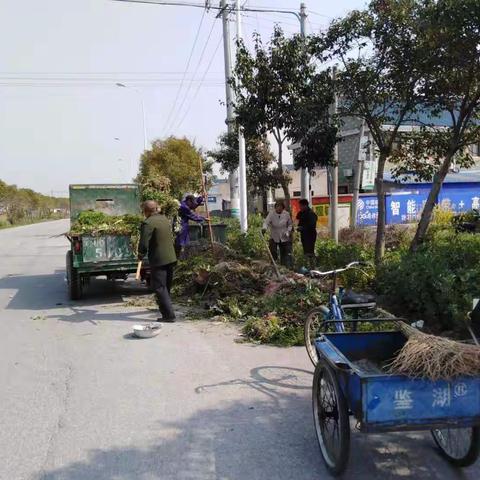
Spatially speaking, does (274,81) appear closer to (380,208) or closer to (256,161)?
(380,208)

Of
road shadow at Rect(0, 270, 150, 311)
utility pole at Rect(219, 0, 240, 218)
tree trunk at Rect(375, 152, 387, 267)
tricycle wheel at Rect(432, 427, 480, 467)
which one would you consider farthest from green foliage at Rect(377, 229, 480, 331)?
utility pole at Rect(219, 0, 240, 218)

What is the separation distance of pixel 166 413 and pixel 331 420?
165cm

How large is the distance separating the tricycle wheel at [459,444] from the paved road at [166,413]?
0.26 feet

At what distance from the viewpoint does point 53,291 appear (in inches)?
477

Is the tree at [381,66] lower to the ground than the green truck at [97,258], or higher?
higher

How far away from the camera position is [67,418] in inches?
187

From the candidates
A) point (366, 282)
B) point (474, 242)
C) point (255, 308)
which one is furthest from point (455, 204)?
point (255, 308)

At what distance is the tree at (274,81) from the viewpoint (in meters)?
11.7

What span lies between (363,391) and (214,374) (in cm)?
295

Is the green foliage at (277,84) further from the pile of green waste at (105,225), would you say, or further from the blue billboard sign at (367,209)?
the blue billboard sign at (367,209)

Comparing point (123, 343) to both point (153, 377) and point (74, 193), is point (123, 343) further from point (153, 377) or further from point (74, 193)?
point (74, 193)

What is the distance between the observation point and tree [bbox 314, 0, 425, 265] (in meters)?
8.85

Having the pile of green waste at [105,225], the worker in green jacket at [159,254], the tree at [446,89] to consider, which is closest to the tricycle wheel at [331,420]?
the worker in green jacket at [159,254]

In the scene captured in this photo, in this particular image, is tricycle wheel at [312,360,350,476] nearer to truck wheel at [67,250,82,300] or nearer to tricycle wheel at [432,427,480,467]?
tricycle wheel at [432,427,480,467]
